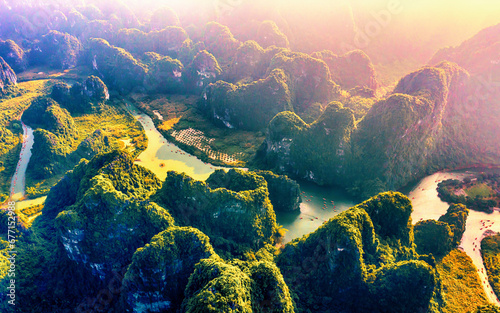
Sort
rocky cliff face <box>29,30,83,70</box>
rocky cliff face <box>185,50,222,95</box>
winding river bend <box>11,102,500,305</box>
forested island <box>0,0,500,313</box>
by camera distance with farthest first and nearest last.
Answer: rocky cliff face <box>29,30,83,70</box> < rocky cliff face <box>185,50,222,95</box> < winding river bend <box>11,102,500,305</box> < forested island <box>0,0,500,313</box>

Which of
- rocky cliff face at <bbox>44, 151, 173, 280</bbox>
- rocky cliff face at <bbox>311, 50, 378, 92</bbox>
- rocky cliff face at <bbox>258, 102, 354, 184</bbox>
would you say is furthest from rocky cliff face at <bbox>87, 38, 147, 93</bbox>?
rocky cliff face at <bbox>44, 151, 173, 280</bbox>

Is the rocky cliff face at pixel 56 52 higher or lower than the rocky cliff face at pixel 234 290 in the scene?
higher

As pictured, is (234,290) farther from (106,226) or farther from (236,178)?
(236,178)

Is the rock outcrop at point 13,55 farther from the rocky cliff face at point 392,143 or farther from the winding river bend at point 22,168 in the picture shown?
the rocky cliff face at point 392,143

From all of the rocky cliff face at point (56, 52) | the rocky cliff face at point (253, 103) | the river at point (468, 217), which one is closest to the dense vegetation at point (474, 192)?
the river at point (468, 217)

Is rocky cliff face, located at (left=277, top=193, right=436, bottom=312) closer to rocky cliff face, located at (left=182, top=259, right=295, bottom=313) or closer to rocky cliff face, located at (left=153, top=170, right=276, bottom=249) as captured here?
rocky cliff face, located at (left=153, top=170, right=276, bottom=249)

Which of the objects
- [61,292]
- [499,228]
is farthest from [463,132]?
[61,292]

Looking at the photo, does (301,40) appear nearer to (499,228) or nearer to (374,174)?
(374,174)

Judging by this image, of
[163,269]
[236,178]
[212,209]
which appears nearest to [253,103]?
[236,178]
